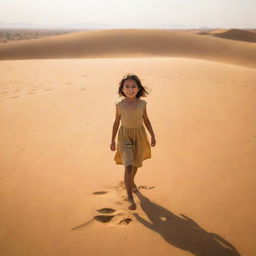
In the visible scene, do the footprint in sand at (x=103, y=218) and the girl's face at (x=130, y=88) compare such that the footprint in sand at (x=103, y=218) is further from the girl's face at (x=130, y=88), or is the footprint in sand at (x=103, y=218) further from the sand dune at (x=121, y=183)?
the girl's face at (x=130, y=88)

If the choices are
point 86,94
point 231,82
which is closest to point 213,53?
point 231,82

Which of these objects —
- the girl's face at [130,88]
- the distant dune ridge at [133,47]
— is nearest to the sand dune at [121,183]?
the girl's face at [130,88]

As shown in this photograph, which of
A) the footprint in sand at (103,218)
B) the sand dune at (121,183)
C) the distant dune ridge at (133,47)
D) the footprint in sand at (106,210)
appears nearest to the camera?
the sand dune at (121,183)

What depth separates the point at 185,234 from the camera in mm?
2182

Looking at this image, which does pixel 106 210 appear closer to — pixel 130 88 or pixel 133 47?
pixel 130 88

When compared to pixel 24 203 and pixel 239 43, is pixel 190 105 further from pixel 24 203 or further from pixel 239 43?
pixel 239 43

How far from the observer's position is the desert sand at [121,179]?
213 cm

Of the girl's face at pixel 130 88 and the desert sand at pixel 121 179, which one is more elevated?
the girl's face at pixel 130 88

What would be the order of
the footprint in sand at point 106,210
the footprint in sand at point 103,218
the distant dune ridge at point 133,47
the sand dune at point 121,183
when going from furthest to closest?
the distant dune ridge at point 133,47 → the footprint in sand at point 106,210 → the footprint in sand at point 103,218 → the sand dune at point 121,183

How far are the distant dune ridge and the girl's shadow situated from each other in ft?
64.8

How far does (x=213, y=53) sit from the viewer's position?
22.8m

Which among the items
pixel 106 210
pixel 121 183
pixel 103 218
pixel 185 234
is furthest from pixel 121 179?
pixel 185 234

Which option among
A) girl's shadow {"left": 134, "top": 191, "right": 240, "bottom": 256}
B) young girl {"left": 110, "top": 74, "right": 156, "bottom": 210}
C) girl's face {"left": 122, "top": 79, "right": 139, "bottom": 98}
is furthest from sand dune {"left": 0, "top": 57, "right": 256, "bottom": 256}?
girl's face {"left": 122, "top": 79, "right": 139, "bottom": 98}

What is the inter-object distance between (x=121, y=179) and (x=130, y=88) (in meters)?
1.16
